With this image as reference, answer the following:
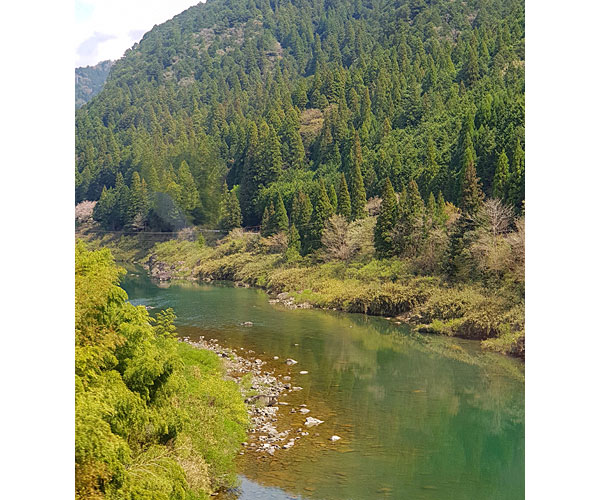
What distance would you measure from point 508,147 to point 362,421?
17.6 feet

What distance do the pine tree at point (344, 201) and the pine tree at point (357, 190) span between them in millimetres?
90

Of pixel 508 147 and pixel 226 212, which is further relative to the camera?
pixel 508 147

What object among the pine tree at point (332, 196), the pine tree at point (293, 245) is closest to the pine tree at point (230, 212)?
the pine tree at point (293, 245)

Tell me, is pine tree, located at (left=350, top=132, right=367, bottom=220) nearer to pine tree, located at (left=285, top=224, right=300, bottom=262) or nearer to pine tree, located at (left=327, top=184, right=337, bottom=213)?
pine tree, located at (left=327, top=184, right=337, bottom=213)

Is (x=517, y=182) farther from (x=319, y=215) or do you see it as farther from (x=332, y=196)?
(x=332, y=196)

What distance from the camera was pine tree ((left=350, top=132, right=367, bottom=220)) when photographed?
14907 millimetres

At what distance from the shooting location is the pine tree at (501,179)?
11094mm

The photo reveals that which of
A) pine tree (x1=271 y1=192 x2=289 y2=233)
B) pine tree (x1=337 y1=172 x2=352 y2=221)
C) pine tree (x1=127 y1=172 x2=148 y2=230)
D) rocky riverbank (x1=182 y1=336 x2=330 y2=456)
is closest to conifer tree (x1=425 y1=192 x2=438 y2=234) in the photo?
pine tree (x1=337 y1=172 x2=352 y2=221)

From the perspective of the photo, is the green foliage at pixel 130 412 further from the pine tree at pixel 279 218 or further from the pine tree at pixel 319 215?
the pine tree at pixel 319 215
